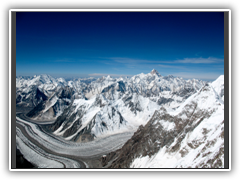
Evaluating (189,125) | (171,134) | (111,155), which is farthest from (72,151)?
(189,125)

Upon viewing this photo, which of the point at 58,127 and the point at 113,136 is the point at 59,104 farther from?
the point at 113,136

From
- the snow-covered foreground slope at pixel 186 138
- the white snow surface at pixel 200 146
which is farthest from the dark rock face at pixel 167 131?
the white snow surface at pixel 200 146

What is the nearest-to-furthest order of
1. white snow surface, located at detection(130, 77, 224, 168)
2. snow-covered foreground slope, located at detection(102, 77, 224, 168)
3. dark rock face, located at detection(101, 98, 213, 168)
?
white snow surface, located at detection(130, 77, 224, 168) < snow-covered foreground slope, located at detection(102, 77, 224, 168) < dark rock face, located at detection(101, 98, 213, 168)

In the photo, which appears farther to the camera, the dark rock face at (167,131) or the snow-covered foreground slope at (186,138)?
the dark rock face at (167,131)

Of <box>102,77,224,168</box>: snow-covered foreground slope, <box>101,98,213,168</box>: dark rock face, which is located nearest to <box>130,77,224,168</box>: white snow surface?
<box>102,77,224,168</box>: snow-covered foreground slope

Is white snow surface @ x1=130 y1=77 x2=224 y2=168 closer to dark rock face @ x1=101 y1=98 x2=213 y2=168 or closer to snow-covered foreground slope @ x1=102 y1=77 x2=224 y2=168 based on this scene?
snow-covered foreground slope @ x1=102 y1=77 x2=224 y2=168

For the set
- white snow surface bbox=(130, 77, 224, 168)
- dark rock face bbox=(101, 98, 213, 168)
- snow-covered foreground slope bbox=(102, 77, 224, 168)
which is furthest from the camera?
dark rock face bbox=(101, 98, 213, 168)

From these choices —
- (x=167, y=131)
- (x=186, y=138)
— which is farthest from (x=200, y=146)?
(x=167, y=131)

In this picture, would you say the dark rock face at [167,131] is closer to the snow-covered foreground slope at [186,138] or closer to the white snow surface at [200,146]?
the snow-covered foreground slope at [186,138]

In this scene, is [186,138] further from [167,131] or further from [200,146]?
[167,131]
